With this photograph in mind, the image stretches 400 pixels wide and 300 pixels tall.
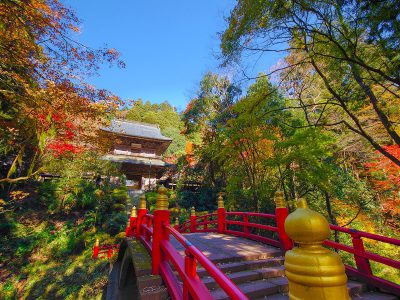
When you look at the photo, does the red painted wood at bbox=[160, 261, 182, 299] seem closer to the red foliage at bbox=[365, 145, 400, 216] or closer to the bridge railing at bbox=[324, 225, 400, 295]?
the bridge railing at bbox=[324, 225, 400, 295]

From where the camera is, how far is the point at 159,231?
3600mm

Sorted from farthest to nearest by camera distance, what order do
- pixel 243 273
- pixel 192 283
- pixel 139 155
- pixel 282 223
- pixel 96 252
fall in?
1. pixel 139 155
2. pixel 96 252
3. pixel 282 223
4. pixel 243 273
5. pixel 192 283

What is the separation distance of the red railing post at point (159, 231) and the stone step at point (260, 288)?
100 cm

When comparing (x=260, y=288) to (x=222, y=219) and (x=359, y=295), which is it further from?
(x=222, y=219)

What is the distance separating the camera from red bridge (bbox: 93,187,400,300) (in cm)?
75

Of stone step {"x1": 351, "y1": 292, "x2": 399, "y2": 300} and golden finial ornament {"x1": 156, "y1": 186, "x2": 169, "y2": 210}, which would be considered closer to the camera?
stone step {"x1": 351, "y1": 292, "x2": 399, "y2": 300}

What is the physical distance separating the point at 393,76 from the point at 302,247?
17.5ft

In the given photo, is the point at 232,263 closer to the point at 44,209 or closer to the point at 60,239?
the point at 60,239

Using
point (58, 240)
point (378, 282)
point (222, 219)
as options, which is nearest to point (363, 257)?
→ point (378, 282)

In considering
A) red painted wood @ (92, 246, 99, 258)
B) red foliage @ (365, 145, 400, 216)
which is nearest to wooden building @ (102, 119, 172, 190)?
red painted wood @ (92, 246, 99, 258)

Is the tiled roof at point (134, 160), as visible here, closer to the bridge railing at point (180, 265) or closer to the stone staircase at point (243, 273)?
the stone staircase at point (243, 273)

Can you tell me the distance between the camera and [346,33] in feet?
14.8

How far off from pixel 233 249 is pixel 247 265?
37.4 inches

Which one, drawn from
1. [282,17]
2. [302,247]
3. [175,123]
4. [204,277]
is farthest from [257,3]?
[175,123]
